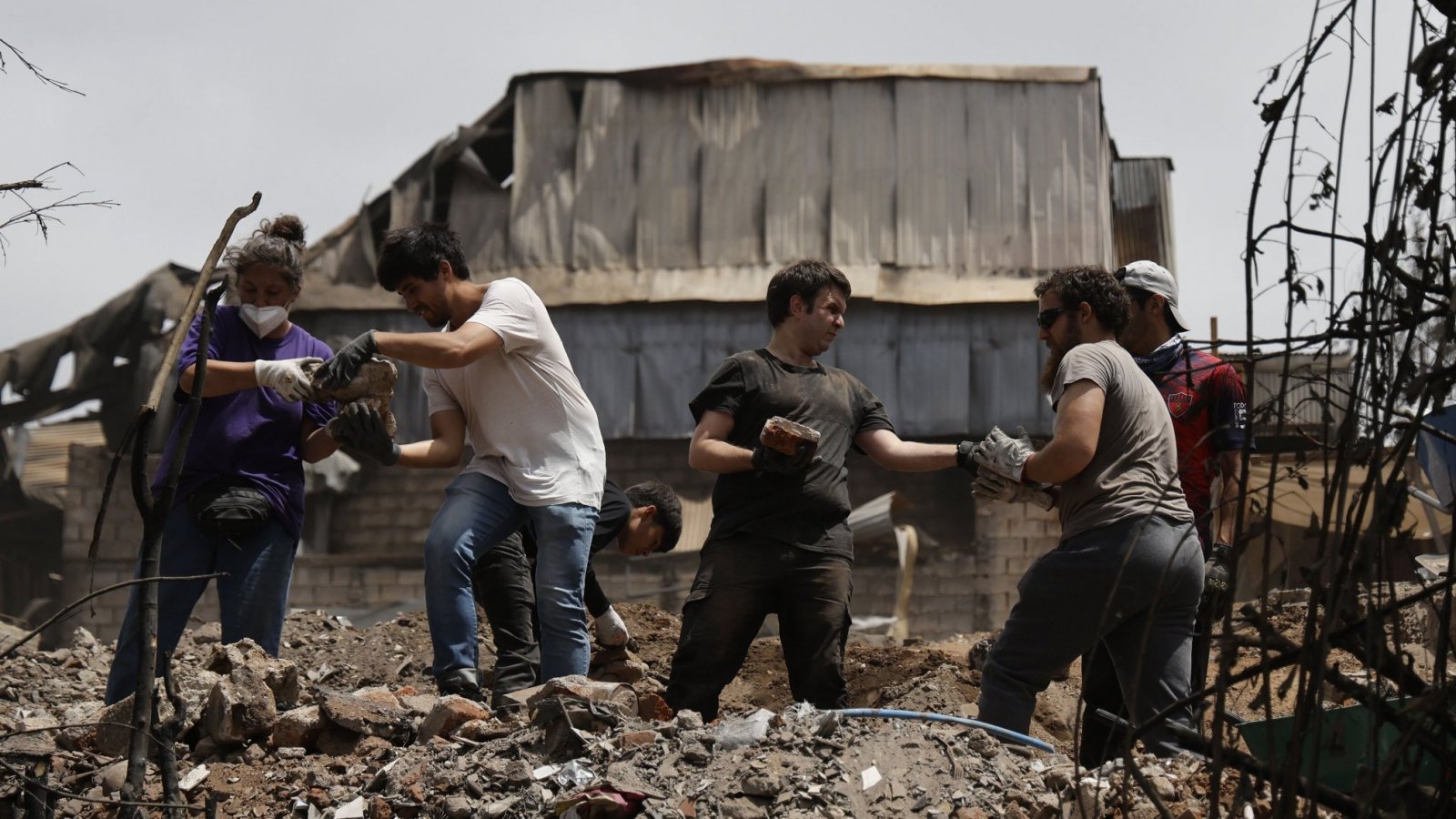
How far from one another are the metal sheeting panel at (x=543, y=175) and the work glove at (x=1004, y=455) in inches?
584

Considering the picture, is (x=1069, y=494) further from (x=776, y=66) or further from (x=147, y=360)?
(x=147, y=360)

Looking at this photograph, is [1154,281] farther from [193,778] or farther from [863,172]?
[863,172]

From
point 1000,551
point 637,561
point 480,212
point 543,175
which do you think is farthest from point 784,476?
point 480,212

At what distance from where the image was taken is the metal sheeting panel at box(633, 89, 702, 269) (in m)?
18.8

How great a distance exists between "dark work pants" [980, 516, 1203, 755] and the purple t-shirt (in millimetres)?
2270

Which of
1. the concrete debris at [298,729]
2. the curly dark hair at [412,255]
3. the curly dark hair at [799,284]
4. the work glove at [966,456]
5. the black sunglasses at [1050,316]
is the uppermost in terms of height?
the curly dark hair at [412,255]

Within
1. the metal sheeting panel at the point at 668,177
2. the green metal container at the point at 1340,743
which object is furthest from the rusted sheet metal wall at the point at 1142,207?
the green metal container at the point at 1340,743

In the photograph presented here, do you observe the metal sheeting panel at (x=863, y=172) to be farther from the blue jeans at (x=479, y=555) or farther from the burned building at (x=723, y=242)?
the blue jeans at (x=479, y=555)

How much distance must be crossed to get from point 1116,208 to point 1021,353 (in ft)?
8.68

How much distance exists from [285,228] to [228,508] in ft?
3.10

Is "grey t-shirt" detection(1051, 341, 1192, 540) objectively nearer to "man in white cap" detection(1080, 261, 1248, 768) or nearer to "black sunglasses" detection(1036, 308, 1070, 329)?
"black sunglasses" detection(1036, 308, 1070, 329)

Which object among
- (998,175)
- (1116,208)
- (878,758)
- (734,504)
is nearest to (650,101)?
(998,175)

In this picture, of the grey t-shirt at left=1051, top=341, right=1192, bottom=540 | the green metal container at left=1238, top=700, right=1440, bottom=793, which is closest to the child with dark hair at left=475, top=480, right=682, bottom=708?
the grey t-shirt at left=1051, top=341, right=1192, bottom=540

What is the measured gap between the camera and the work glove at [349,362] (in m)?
4.74
